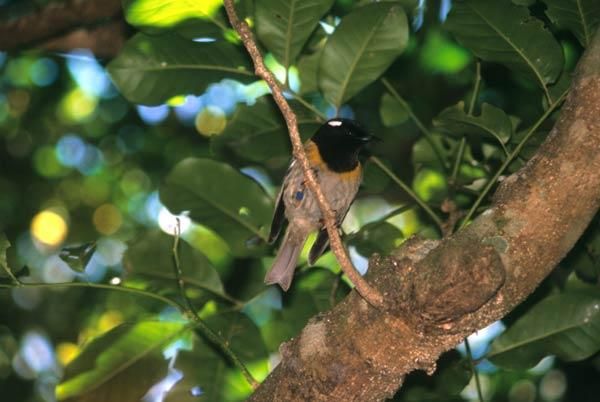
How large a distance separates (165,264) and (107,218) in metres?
3.93

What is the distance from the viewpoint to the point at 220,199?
3.85 meters

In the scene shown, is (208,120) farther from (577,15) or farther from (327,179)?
(577,15)

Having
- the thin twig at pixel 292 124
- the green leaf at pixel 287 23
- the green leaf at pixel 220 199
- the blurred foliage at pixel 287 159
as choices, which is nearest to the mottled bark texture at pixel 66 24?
the blurred foliage at pixel 287 159

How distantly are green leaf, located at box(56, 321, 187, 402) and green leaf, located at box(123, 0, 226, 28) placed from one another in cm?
123

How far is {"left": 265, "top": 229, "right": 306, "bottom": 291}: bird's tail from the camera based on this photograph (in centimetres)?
380

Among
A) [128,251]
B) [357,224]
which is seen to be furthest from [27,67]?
[128,251]

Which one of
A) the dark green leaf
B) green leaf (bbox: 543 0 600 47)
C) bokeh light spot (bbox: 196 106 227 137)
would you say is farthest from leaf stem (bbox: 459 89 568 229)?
bokeh light spot (bbox: 196 106 227 137)

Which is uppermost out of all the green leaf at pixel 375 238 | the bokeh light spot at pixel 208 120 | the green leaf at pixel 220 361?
the green leaf at pixel 375 238

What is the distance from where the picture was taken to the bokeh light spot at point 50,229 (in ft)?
24.1

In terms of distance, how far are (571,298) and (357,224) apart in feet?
10.7

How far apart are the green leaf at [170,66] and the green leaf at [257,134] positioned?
0.84 ft

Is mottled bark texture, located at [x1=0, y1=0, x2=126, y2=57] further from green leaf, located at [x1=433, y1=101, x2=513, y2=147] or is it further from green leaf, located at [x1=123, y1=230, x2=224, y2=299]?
green leaf, located at [x1=433, y1=101, x2=513, y2=147]

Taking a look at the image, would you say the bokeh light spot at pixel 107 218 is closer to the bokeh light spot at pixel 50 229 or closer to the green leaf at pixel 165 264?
the bokeh light spot at pixel 50 229

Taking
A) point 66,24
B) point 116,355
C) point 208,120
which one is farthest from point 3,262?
point 208,120
